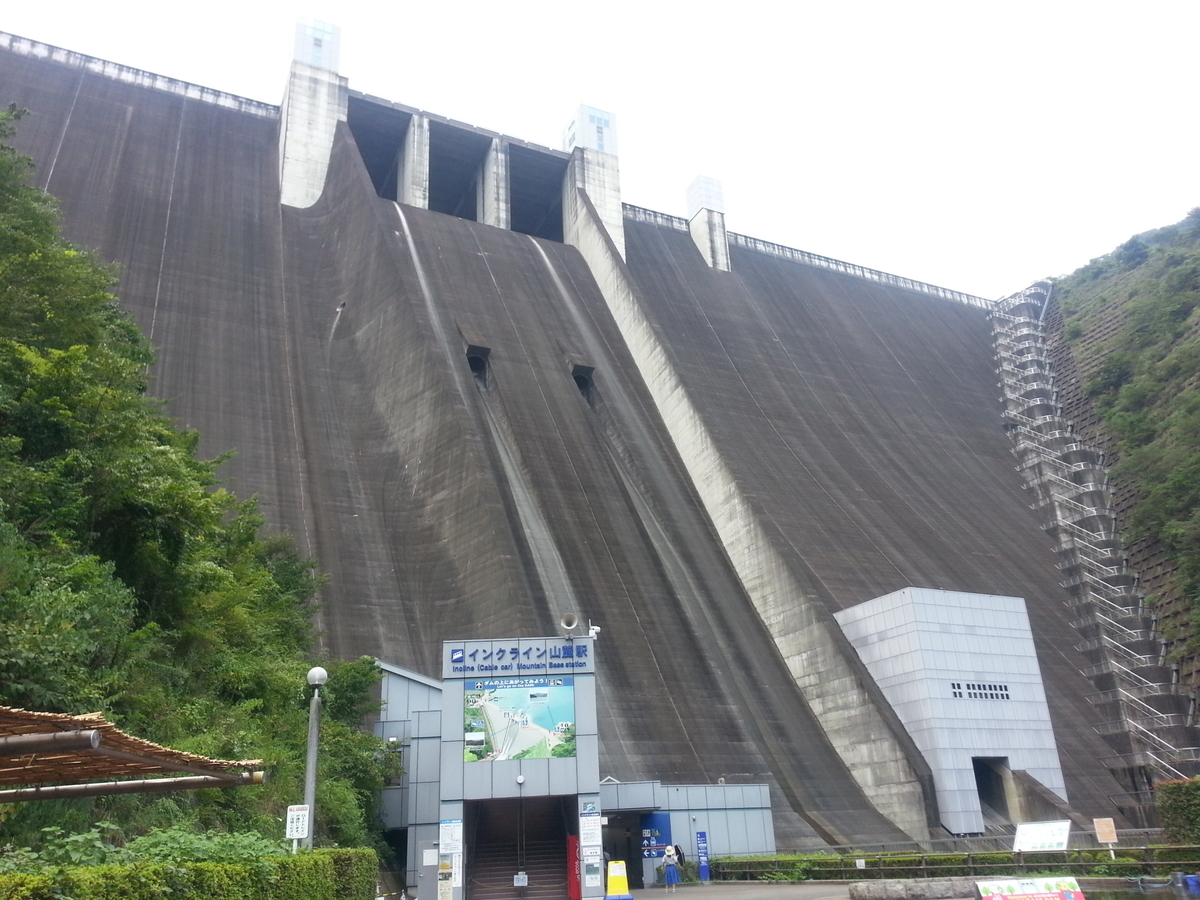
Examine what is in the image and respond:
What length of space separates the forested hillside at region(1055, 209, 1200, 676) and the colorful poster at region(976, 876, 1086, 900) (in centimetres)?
2074

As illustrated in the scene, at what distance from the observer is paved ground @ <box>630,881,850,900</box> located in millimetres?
13833

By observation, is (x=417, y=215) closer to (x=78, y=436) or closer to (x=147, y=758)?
(x=78, y=436)

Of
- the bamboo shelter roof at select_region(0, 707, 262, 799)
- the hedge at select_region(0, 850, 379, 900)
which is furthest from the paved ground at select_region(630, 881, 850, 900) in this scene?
the bamboo shelter roof at select_region(0, 707, 262, 799)

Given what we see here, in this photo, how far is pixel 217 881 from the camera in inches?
296

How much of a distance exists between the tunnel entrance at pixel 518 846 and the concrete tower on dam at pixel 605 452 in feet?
4.48

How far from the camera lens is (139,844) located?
332 inches

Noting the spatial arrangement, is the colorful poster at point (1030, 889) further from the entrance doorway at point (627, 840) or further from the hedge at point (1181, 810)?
the entrance doorway at point (627, 840)

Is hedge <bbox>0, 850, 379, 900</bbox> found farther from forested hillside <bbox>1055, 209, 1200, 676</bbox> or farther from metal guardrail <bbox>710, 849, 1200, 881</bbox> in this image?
forested hillside <bbox>1055, 209, 1200, 676</bbox>

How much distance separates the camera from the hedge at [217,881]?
5.59m

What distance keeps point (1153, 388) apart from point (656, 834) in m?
29.2

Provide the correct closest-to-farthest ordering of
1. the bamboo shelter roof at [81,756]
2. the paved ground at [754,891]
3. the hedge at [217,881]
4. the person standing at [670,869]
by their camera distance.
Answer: the bamboo shelter roof at [81,756] < the hedge at [217,881] < the paved ground at [754,891] < the person standing at [670,869]

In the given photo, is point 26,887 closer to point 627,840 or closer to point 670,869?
point 670,869

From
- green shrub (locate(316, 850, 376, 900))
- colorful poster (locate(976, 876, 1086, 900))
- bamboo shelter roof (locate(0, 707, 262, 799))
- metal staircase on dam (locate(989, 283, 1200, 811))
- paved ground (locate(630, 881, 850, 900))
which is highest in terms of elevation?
metal staircase on dam (locate(989, 283, 1200, 811))

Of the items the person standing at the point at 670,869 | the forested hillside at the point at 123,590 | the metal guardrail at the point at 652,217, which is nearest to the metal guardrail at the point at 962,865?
the person standing at the point at 670,869
